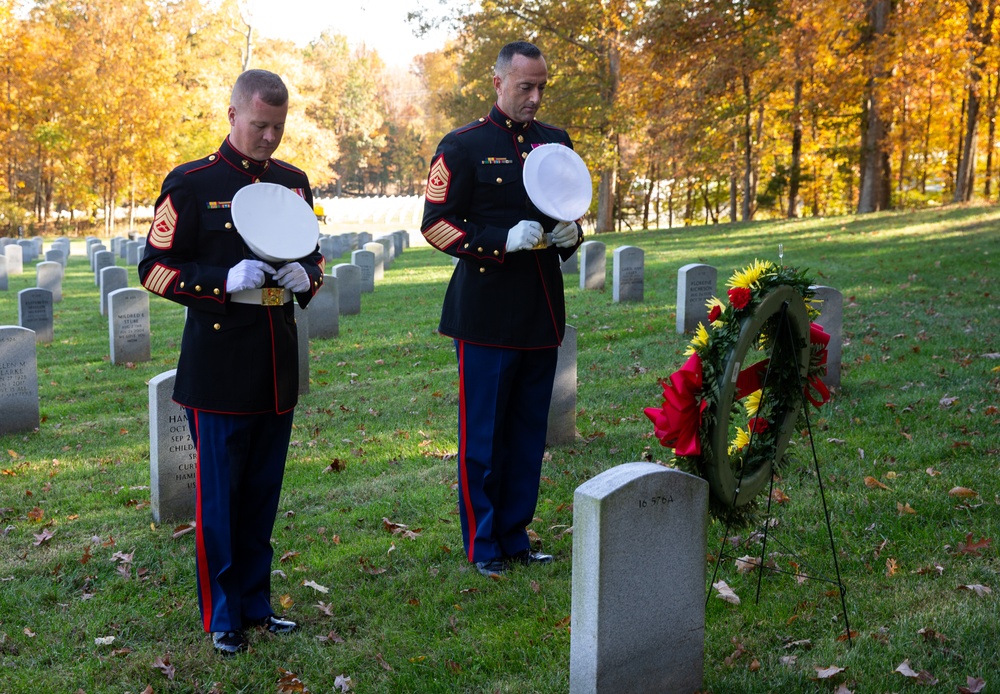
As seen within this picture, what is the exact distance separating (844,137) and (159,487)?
34548 millimetres

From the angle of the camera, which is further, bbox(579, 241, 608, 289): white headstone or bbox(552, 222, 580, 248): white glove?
bbox(579, 241, 608, 289): white headstone

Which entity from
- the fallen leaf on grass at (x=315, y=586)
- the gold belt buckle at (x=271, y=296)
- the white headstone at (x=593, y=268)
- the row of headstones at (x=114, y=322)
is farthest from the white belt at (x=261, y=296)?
Answer: the white headstone at (x=593, y=268)

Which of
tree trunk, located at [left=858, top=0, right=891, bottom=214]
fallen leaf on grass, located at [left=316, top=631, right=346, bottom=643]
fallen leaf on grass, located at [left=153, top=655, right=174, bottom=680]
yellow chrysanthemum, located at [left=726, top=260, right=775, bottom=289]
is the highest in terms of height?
tree trunk, located at [left=858, top=0, right=891, bottom=214]

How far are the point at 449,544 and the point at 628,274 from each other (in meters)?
9.96

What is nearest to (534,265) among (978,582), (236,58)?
(978,582)

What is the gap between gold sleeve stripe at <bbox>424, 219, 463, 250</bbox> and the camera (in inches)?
174

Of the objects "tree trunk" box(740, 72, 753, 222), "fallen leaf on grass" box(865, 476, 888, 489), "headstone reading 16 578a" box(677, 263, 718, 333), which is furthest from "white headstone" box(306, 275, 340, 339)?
"tree trunk" box(740, 72, 753, 222)

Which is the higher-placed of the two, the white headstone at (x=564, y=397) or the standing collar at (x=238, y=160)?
the standing collar at (x=238, y=160)

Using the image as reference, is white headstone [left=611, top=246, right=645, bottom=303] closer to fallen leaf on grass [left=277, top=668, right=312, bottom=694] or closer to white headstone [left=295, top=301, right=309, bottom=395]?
white headstone [left=295, top=301, right=309, bottom=395]

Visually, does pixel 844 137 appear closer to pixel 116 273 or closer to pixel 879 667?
pixel 116 273

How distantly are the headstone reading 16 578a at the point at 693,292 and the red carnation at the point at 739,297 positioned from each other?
8013 millimetres

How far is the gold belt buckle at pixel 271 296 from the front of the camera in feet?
12.4

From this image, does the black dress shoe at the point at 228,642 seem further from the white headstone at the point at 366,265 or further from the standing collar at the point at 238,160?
the white headstone at the point at 366,265

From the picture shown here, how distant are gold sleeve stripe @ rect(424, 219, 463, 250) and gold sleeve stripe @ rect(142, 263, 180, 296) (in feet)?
4.21
